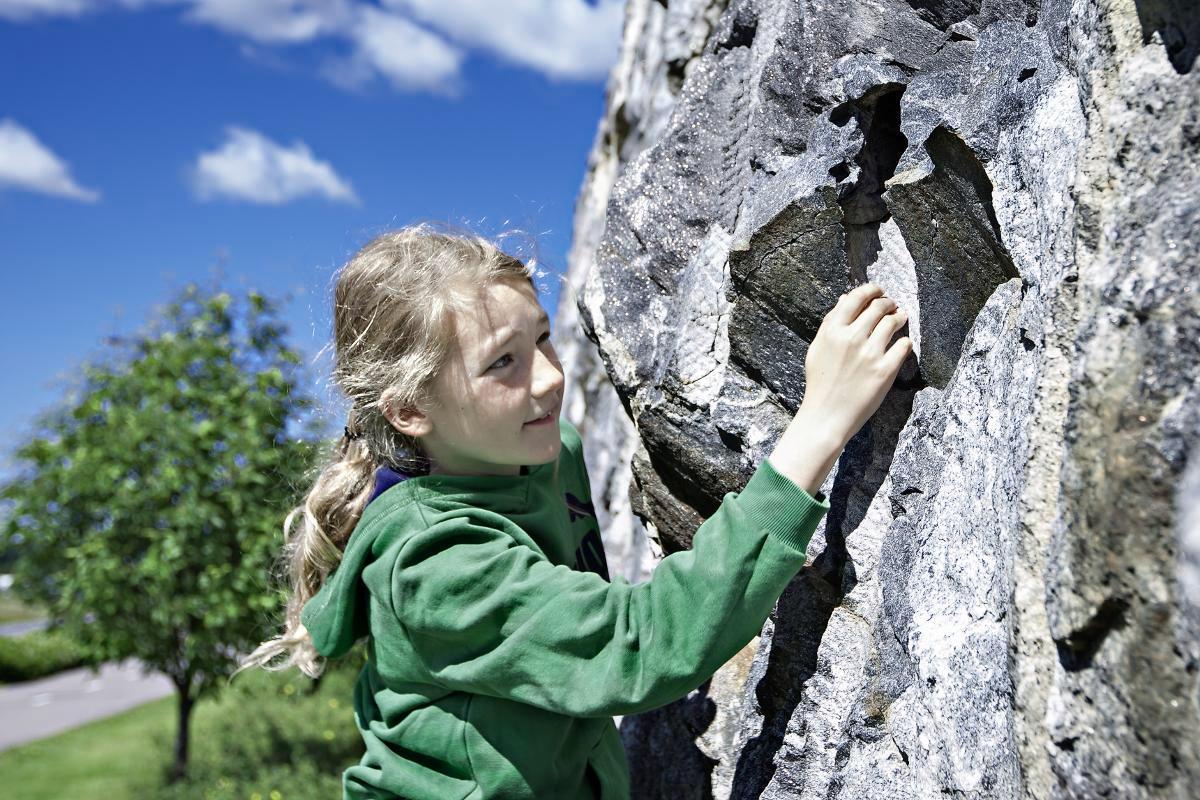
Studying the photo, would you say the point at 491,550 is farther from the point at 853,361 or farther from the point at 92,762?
the point at 92,762

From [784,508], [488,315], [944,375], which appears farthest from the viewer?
[488,315]

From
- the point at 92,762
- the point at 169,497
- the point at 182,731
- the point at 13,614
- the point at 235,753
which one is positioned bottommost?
the point at 13,614

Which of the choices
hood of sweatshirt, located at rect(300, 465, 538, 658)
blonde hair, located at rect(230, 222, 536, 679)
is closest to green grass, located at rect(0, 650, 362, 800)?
blonde hair, located at rect(230, 222, 536, 679)

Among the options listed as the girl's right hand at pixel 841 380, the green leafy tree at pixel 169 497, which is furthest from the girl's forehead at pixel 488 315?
the green leafy tree at pixel 169 497

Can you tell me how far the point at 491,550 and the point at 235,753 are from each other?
8244mm

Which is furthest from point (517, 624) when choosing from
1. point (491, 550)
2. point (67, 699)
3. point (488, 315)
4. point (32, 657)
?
point (32, 657)

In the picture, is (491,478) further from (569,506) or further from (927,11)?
(927,11)

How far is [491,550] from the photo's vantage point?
2.11m

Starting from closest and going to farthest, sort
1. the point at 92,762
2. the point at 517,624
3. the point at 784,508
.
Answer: the point at 784,508
the point at 517,624
the point at 92,762

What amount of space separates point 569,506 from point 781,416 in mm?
679

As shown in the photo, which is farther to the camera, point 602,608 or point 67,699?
point 67,699

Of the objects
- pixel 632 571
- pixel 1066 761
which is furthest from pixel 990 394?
pixel 632 571

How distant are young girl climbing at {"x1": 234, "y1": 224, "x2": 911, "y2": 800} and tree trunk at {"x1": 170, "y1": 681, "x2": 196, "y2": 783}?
258 inches

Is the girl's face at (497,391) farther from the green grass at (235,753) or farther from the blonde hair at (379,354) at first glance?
the green grass at (235,753)
